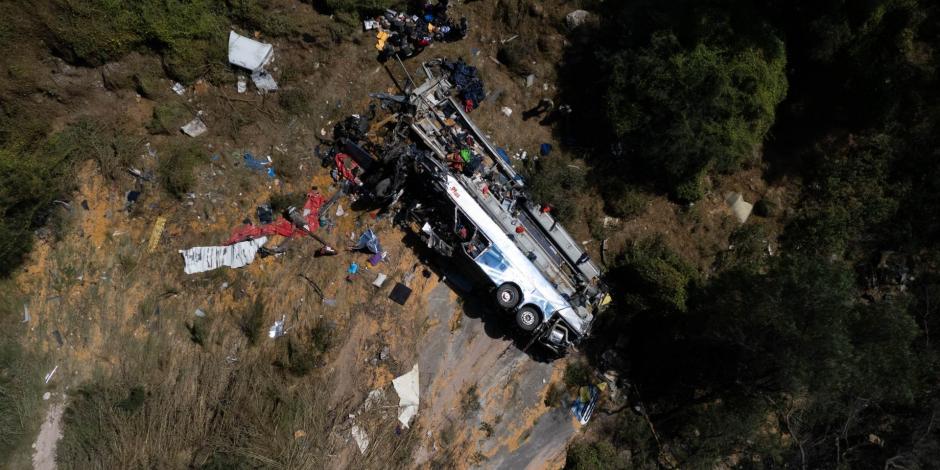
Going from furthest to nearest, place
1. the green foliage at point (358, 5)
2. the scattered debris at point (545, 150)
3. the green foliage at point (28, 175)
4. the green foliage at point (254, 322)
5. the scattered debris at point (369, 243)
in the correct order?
the scattered debris at point (545, 150) → the green foliage at point (358, 5) → the scattered debris at point (369, 243) → the green foliage at point (254, 322) → the green foliage at point (28, 175)

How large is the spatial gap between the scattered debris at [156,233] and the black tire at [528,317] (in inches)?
295

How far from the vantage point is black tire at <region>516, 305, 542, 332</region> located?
407 inches

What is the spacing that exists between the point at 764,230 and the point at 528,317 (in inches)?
230

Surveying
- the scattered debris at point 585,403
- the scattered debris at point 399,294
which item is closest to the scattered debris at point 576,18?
the scattered debris at point 399,294

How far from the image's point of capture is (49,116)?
1056 cm

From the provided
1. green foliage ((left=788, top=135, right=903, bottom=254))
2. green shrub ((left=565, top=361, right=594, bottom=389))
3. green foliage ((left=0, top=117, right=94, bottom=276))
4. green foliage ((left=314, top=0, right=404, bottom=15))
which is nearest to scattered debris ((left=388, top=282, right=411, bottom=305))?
green shrub ((left=565, top=361, right=594, bottom=389))

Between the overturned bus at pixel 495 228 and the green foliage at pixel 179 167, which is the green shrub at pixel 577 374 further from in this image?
the green foliage at pixel 179 167

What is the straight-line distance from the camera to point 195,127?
11141 mm

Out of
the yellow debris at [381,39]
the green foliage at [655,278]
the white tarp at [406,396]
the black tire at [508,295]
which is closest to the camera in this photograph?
the black tire at [508,295]

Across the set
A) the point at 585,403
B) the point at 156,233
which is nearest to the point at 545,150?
the point at 585,403

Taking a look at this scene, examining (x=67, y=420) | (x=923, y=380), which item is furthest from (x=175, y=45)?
(x=923, y=380)

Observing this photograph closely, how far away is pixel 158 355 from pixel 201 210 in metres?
3.01

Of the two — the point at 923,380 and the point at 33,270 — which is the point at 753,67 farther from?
the point at 33,270

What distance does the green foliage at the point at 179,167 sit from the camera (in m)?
10.8
